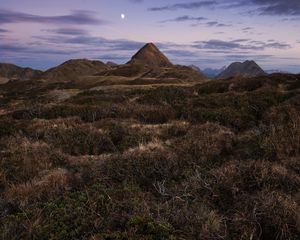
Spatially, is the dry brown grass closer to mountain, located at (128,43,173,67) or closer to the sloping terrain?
the sloping terrain

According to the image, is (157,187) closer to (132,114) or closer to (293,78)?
(132,114)

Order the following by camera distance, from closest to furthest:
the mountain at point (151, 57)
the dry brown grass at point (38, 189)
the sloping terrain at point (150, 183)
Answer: the sloping terrain at point (150, 183)
the dry brown grass at point (38, 189)
the mountain at point (151, 57)

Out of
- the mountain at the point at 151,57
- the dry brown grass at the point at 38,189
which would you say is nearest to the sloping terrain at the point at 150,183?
the dry brown grass at the point at 38,189

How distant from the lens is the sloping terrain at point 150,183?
6301mm

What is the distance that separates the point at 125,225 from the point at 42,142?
836cm

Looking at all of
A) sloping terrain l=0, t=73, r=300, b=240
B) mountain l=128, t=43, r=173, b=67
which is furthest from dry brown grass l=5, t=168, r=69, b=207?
mountain l=128, t=43, r=173, b=67

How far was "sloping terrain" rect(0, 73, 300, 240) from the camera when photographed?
630cm

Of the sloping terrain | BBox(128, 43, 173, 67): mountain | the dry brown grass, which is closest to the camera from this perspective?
the sloping terrain

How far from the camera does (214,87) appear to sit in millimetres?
34125

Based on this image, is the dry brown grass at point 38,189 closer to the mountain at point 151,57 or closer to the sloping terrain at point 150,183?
the sloping terrain at point 150,183

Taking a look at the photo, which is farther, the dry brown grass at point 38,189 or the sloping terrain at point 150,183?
the dry brown grass at point 38,189

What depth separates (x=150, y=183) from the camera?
8.98 m

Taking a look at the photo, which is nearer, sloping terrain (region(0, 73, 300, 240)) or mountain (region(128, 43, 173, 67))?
sloping terrain (region(0, 73, 300, 240))

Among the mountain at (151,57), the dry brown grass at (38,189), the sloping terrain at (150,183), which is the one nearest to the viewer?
the sloping terrain at (150,183)
